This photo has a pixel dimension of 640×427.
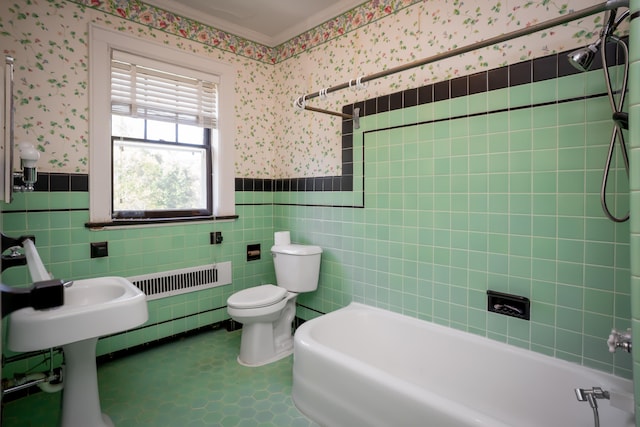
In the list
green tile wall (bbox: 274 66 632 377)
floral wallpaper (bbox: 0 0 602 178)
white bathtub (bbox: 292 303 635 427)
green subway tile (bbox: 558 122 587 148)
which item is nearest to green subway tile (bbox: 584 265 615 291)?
green tile wall (bbox: 274 66 632 377)

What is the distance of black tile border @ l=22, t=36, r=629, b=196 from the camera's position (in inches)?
62.7

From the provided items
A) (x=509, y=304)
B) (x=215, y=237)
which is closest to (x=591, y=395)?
(x=509, y=304)

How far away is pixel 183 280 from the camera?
263 centimetres

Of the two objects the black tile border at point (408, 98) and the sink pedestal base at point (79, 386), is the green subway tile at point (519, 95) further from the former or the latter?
the sink pedestal base at point (79, 386)

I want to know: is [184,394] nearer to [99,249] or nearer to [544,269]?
[99,249]

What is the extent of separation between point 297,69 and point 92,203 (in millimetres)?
1844

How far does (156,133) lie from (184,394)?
178 cm

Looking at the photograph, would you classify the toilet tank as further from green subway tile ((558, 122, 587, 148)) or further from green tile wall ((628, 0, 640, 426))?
green tile wall ((628, 0, 640, 426))

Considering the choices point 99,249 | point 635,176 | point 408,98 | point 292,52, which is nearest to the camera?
point 635,176

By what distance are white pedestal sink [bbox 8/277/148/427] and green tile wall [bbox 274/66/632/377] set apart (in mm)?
1471

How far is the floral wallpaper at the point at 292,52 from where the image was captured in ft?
5.88

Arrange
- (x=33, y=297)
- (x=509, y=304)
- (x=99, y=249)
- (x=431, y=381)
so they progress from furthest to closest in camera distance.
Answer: (x=99, y=249)
(x=431, y=381)
(x=509, y=304)
(x=33, y=297)

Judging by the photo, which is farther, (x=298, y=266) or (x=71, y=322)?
(x=298, y=266)

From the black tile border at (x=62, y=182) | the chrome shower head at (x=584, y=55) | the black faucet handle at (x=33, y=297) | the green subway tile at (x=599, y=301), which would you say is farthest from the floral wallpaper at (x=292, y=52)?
the black faucet handle at (x=33, y=297)
